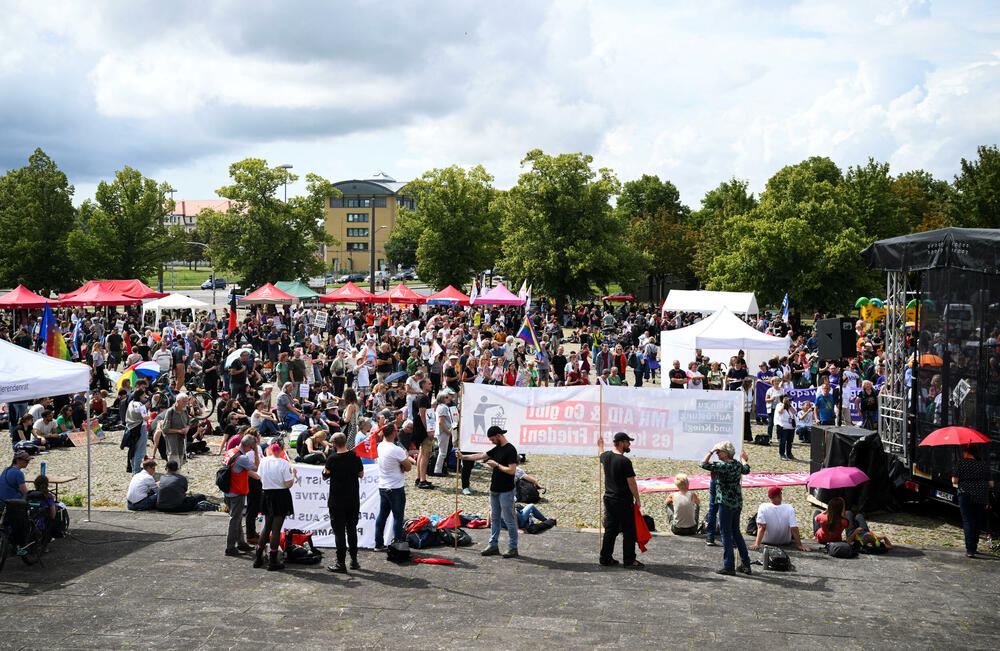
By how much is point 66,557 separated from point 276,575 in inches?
105

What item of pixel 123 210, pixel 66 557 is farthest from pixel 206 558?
pixel 123 210

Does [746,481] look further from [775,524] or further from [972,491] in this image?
[972,491]

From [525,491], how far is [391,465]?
3.14 metres

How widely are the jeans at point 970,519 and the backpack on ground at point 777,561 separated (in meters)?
2.45

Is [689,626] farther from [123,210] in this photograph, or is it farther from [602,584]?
[123,210]

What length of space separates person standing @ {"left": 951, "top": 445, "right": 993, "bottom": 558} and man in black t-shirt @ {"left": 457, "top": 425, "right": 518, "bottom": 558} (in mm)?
5451

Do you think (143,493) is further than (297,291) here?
No

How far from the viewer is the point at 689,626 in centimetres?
762

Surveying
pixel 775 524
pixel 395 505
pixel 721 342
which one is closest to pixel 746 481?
pixel 775 524

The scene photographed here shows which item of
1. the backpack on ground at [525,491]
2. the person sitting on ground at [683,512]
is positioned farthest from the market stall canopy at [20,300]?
the person sitting on ground at [683,512]

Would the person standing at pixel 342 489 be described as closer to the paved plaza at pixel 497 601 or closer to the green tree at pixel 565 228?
the paved plaza at pixel 497 601

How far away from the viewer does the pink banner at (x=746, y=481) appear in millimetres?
12125

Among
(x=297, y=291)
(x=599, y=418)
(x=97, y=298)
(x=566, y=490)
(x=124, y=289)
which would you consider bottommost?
(x=566, y=490)

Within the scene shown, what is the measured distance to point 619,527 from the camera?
30.5 ft
